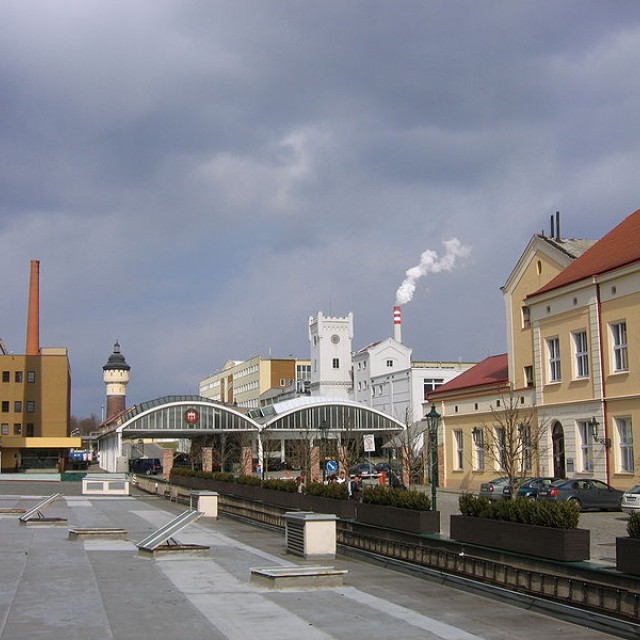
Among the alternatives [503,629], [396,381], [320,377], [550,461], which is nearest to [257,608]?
[503,629]

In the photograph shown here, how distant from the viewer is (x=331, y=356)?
4016 inches

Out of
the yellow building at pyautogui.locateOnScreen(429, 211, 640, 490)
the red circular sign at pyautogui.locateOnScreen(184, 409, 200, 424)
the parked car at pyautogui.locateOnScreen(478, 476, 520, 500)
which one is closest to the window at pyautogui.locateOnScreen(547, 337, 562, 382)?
the yellow building at pyautogui.locateOnScreen(429, 211, 640, 490)

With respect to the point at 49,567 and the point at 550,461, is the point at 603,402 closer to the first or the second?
the point at 550,461

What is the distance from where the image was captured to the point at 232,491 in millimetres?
30188

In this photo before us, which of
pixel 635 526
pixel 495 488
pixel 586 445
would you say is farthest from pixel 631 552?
pixel 586 445

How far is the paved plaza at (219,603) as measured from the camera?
9.56m

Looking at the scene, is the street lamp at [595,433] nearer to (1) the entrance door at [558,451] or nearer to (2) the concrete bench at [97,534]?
(1) the entrance door at [558,451]

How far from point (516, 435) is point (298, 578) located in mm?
30229

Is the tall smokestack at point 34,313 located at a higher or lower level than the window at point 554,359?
higher

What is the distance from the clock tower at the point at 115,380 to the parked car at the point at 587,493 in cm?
12026

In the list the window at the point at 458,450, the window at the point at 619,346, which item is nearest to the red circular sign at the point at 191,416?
the window at the point at 458,450

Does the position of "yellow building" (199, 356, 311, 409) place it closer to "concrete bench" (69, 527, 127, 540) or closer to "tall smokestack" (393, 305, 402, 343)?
"tall smokestack" (393, 305, 402, 343)

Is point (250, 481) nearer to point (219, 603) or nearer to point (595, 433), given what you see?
point (595, 433)

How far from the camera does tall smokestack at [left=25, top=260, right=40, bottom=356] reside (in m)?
93.3
